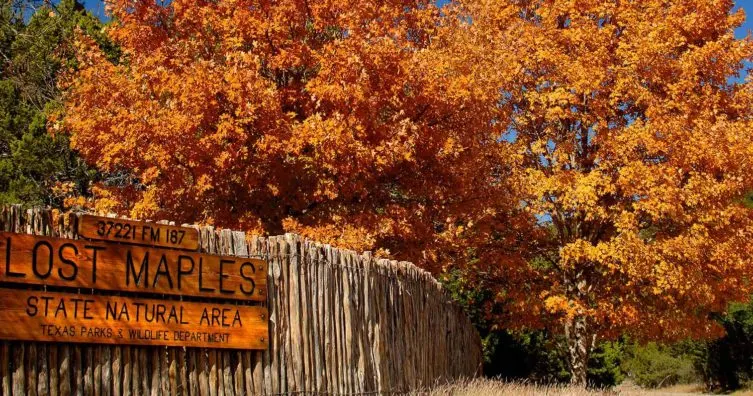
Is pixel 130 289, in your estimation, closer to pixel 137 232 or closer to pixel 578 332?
pixel 137 232

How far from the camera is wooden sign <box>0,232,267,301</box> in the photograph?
740cm

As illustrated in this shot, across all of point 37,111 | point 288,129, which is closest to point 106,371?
point 288,129

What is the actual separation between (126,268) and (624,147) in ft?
43.0

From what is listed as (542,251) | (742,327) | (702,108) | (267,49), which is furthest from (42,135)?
(742,327)

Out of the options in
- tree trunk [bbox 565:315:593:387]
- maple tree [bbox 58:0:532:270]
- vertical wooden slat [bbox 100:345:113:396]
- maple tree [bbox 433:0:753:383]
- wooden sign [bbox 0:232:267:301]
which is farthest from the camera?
tree trunk [bbox 565:315:593:387]

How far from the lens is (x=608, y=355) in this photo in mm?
28984

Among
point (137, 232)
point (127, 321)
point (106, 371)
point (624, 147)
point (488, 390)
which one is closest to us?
point (106, 371)

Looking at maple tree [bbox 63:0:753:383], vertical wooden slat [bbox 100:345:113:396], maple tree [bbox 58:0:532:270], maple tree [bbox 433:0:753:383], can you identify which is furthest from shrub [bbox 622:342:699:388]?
vertical wooden slat [bbox 100:345:113:396]

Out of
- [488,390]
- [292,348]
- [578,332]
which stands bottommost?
[488,390]

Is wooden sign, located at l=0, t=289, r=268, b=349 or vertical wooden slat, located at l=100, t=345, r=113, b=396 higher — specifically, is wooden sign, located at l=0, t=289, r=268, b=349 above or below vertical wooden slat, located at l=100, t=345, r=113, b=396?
above

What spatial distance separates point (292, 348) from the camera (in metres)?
9.38

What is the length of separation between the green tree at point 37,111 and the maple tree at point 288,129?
3.34m

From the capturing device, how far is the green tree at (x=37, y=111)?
20797mm

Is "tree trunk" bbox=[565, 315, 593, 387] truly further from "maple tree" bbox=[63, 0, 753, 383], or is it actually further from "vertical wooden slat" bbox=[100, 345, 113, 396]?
"vertical wooden slat" bbox=[100, 345, 113, 396]
